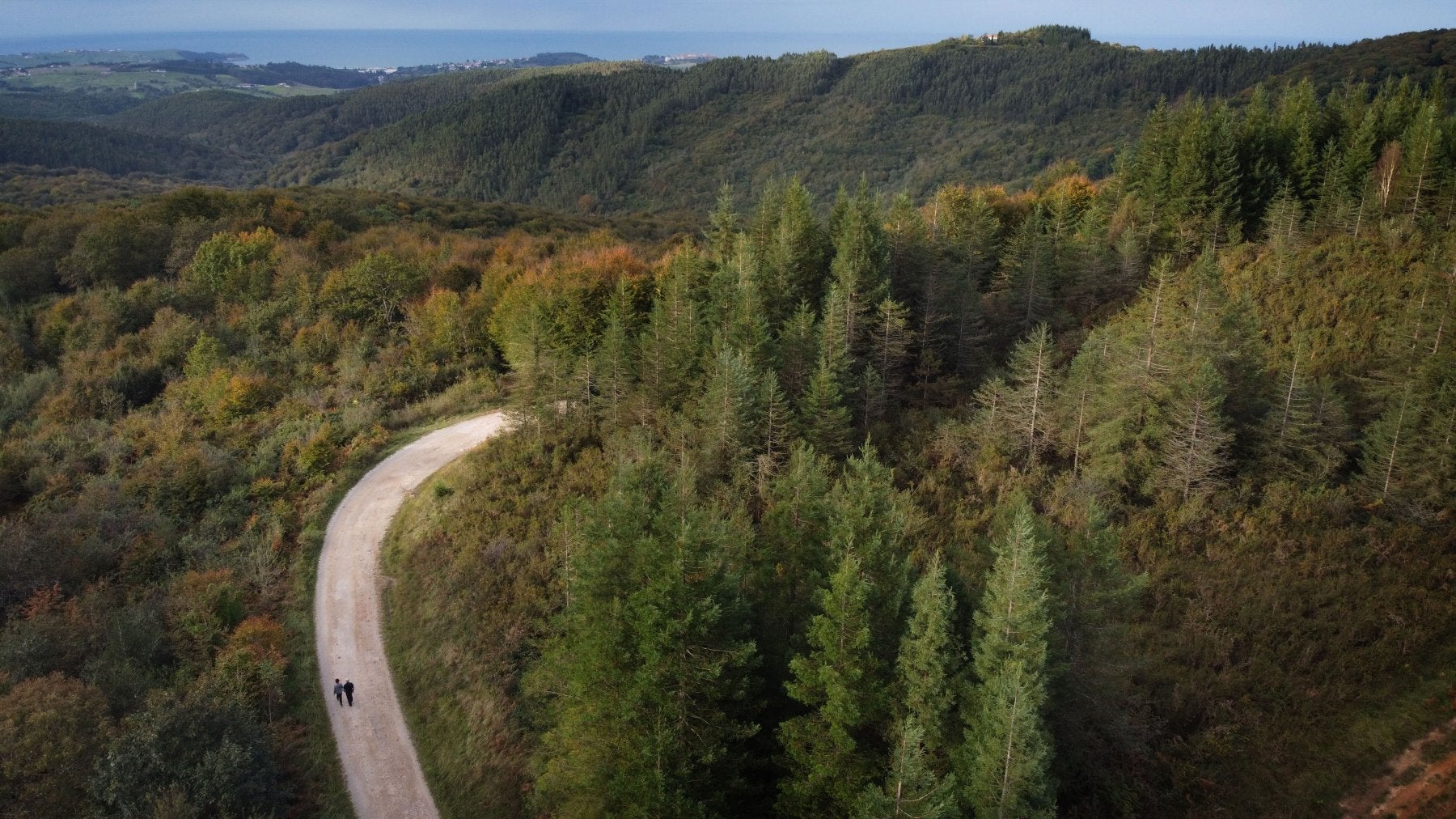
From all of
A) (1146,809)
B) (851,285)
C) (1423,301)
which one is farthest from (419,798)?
(1423,301)

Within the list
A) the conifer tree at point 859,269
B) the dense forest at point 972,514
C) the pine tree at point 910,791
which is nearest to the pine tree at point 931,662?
the dense forest at point 972,514

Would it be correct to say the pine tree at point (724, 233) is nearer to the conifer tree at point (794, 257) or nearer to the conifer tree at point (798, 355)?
the conifer tree at point (794, 257)

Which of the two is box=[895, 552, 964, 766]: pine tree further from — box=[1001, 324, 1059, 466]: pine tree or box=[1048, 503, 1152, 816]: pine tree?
box=[1001, 324, 1059, 466]: pine tree

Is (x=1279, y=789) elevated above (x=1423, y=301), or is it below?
below

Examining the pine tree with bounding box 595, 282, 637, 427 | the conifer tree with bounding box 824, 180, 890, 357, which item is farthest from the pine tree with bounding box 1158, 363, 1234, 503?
the pine tree with bounding box 595, 282, 637, 427

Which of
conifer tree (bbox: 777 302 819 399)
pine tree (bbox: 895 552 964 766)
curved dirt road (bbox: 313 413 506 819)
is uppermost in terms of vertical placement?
conifer tree (bbox: 777 302 819 399)

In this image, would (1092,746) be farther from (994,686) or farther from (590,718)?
(590,718)

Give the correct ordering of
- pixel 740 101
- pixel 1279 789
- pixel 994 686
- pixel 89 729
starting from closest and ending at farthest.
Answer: pixel 994 686
pixel 89 729
pixel 1279 789
pixel 740 101
